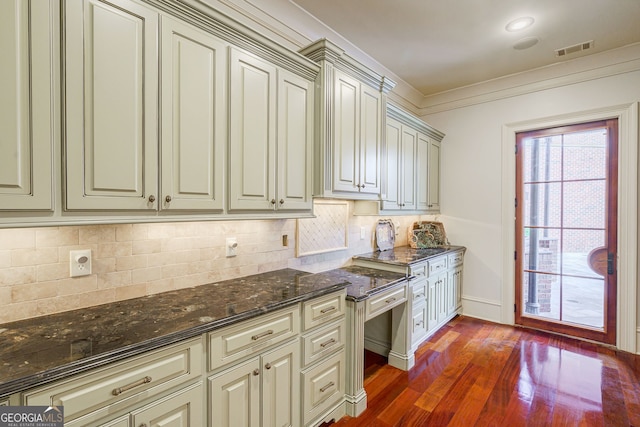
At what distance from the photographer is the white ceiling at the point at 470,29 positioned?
7.86 feet

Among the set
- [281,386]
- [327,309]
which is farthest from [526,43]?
[281,386]

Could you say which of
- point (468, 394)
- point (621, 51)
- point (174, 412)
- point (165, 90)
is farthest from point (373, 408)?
point (621, 51)

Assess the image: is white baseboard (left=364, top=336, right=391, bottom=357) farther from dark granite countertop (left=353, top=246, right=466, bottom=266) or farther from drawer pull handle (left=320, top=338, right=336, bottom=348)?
drawer pull handle (left=320, top=338, right=336, bottom=348)

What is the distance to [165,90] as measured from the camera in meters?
1.44

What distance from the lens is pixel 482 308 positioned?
12.7ft

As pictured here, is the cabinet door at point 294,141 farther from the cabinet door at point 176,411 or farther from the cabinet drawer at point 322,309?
Result: the cabinet door at point 176,411

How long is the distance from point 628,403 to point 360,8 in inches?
144

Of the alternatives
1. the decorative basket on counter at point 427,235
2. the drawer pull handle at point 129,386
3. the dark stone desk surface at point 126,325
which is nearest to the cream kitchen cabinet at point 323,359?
the dark stone desk surface at point 126,325

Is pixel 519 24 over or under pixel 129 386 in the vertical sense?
over

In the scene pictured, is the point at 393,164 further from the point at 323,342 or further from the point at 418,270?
the point at 323,342

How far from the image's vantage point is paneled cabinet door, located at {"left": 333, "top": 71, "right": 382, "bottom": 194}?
2291mm

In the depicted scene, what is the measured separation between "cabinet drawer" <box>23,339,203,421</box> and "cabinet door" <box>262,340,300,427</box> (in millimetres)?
409

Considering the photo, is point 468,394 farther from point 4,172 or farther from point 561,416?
point 4,172

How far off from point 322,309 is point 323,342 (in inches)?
8.3
